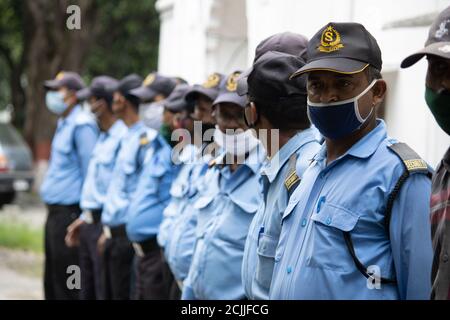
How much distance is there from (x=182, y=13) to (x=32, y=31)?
31.4ft

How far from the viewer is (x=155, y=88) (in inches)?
308

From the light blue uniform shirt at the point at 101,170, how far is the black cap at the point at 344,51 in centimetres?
503

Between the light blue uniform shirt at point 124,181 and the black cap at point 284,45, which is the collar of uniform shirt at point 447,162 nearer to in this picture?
the black cap at point 284,45

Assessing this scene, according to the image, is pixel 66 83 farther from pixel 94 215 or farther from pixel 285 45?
pixel 285 45

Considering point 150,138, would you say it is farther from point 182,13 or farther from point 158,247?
point 182,13

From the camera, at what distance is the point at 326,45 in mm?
3463

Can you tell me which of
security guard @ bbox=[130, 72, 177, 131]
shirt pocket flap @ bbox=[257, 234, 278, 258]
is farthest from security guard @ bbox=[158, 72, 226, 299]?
shirt pocket flap @ bbox=[257, 234, 278, 258]

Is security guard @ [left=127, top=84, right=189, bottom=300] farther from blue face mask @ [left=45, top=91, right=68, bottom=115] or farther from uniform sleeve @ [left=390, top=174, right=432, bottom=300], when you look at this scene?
uniform sleeve @ [left=390, top=174, right=432, bottom=300]

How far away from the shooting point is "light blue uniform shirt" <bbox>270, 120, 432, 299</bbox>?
3.12 metres

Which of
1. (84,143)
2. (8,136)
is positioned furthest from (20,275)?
(8,136)

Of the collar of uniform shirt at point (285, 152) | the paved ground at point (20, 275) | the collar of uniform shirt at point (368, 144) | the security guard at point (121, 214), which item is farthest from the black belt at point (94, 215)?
the collar of uniform shirt at point (368, 144)

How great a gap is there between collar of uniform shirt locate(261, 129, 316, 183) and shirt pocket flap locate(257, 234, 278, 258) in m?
0.31

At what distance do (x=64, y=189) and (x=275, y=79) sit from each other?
528cm
